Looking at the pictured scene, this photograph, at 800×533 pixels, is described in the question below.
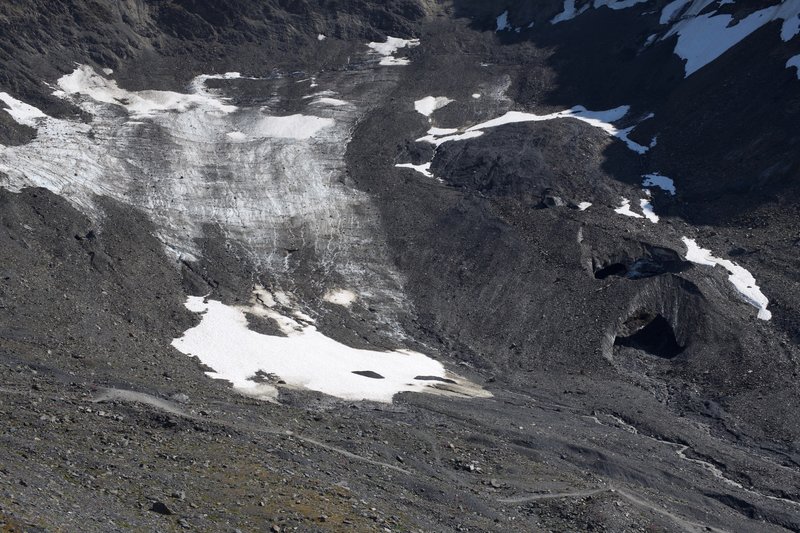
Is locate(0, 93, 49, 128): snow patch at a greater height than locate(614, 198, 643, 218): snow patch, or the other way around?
locate(0, 93, 49, 128): snow patch

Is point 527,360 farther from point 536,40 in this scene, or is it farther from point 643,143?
point 536,40

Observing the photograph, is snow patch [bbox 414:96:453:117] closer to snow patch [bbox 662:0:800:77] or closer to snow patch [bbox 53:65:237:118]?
snow patch [bbox 53:65:237:118]

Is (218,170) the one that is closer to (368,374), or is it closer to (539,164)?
(539,164)

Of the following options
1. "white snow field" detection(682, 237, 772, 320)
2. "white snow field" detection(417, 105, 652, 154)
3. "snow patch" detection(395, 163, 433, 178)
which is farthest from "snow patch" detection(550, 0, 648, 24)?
"white snow field" detection(682, 237, 772, 320)

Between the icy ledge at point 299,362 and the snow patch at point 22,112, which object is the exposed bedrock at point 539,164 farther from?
the snow patch at point 22,112

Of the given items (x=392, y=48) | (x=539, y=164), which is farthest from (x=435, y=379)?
(x=392, y=48)

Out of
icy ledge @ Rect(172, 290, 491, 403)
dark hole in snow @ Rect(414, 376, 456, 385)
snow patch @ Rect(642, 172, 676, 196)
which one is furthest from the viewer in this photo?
snow patch @ Rect(642, 172, 676, 196)

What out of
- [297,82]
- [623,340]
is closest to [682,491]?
[623,340]
